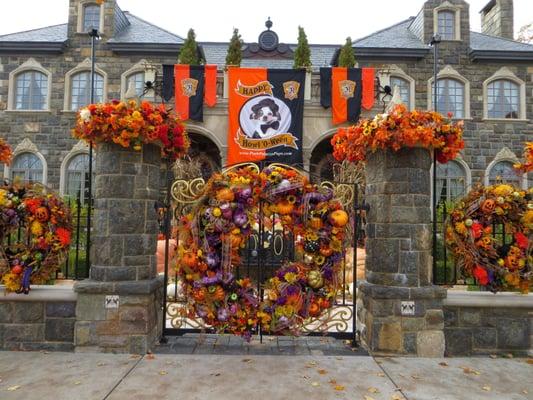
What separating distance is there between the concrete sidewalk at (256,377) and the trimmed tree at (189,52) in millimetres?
11593

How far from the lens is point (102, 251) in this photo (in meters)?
4.78

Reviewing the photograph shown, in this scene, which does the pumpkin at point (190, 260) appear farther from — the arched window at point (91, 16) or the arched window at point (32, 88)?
the arched window at point (91, 16)

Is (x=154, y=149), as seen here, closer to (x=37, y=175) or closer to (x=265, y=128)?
(x=265, y=128)

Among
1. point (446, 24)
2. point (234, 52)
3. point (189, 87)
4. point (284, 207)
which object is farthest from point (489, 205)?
point (446, 24)

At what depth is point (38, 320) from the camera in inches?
192

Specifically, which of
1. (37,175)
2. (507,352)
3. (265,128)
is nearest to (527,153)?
(507,352)

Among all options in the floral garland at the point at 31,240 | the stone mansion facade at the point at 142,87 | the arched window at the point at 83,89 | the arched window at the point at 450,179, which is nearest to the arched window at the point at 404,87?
the stone mansion facade at the point at 142,87

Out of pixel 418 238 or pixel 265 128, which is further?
pixel 265 128

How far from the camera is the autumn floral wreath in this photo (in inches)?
190

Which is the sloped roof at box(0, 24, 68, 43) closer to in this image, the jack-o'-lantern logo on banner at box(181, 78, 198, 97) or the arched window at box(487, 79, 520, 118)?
the jack-o'-lantern logo on banner at box(181, 78, 198, 97)

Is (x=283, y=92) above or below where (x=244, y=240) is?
above

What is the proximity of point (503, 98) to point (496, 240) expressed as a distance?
13.6 metres

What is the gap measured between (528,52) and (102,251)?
17.6m

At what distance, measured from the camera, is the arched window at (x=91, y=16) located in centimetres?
1617
